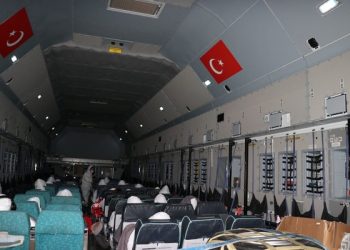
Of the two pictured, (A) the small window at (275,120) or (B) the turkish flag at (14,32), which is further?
(A) the small window at (275,120)

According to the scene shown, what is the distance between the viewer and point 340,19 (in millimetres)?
5324

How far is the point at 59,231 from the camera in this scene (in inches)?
176

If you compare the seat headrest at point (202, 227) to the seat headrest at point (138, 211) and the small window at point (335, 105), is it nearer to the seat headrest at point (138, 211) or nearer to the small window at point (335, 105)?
the seat headrest at point (138, 211)

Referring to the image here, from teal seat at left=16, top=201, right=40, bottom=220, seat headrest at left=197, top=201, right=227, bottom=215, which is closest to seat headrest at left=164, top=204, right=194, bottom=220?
seat headrest at left=197, top=201, right=227, bottom=215

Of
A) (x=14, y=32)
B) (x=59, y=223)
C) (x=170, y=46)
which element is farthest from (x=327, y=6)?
(x=14, y=32)

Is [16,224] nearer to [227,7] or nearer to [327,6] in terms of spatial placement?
[227,7]

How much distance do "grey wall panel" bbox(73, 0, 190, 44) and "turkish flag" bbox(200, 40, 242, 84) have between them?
106cm

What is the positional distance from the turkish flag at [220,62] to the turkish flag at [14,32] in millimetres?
4172

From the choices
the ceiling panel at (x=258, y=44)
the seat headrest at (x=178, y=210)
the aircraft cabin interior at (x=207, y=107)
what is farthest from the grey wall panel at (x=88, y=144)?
the seat headrest at (x=178, y=210)

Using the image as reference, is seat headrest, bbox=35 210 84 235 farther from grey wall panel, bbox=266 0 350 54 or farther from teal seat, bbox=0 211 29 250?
grey wall panel, bbox=266 0 350 54

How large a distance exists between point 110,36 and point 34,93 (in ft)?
17.9

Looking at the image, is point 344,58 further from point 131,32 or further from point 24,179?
point 24,179

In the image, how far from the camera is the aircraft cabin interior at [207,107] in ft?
16.3

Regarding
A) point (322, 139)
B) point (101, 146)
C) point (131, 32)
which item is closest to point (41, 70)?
point (131, 32)
